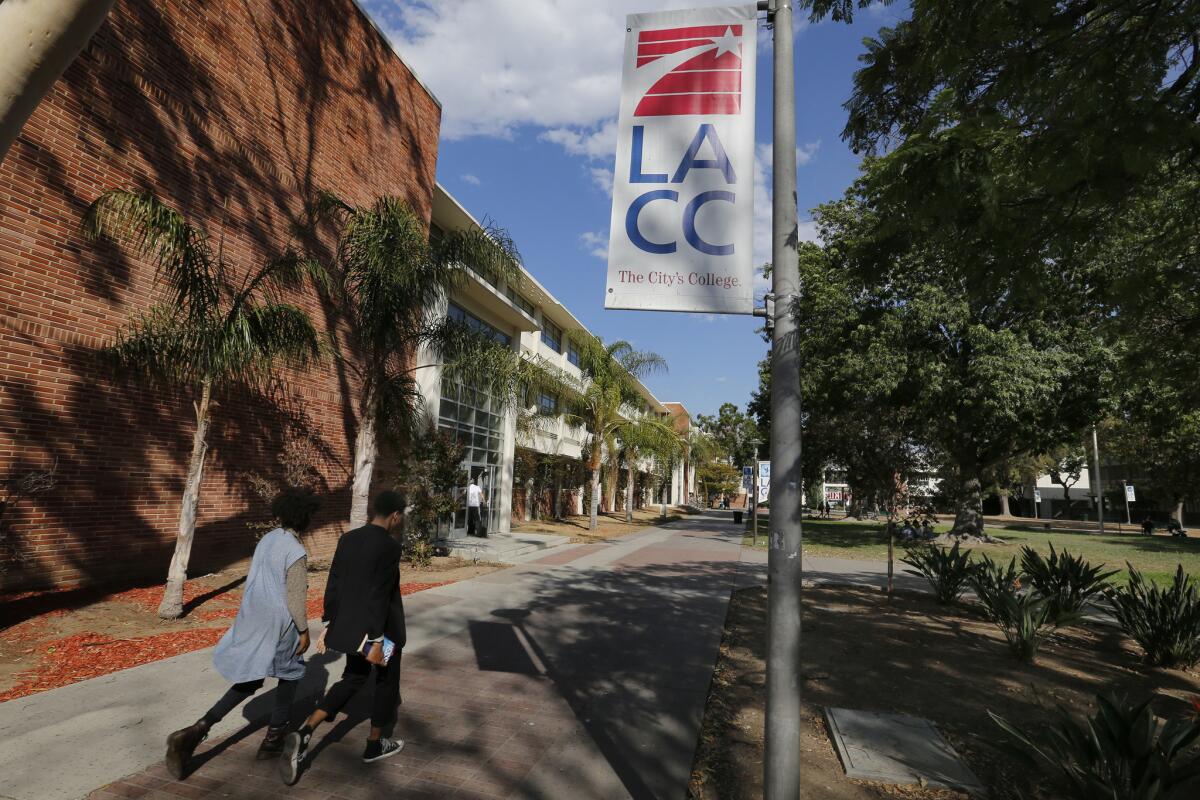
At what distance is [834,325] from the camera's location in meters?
20.5

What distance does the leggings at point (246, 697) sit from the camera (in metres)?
3.69

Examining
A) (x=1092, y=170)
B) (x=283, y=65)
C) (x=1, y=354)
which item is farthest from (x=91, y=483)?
(x=1092, y=170)

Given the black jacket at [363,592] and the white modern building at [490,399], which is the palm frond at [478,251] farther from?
the black jacket at [363,592]

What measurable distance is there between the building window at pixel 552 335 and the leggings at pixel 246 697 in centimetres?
2578

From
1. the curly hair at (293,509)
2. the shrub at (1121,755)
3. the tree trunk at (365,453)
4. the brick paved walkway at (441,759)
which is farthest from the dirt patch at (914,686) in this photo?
the tree trunk at (365,453)

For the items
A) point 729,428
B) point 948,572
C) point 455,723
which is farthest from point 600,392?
point 729,428

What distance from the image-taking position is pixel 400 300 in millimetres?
10195

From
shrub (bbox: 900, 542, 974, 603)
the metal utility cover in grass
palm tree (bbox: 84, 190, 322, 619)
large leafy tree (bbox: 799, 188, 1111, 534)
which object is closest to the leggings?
the metal utility cover in grass

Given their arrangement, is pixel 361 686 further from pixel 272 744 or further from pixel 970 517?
pixel 970 517

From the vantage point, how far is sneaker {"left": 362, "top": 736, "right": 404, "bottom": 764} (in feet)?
13.0

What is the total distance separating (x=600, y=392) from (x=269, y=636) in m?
22.2

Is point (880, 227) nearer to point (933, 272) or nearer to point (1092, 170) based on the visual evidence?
point (1092, 170)

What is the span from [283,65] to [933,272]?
17249 millimetres

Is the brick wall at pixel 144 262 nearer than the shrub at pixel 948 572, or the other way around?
the brick wall at pixel 144 262
